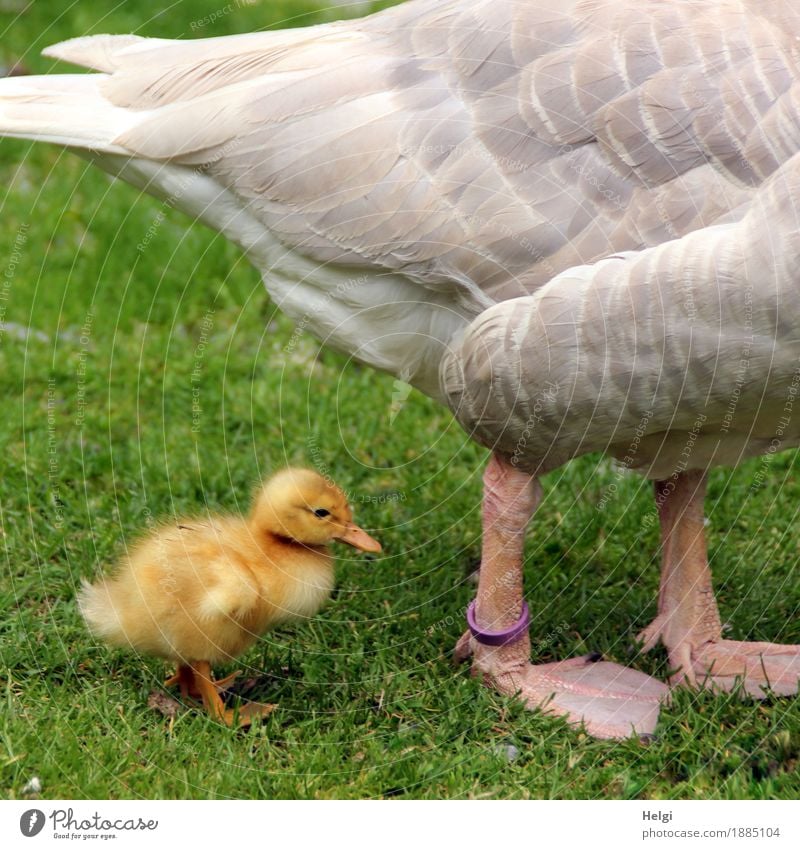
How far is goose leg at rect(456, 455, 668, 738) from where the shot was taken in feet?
14.0

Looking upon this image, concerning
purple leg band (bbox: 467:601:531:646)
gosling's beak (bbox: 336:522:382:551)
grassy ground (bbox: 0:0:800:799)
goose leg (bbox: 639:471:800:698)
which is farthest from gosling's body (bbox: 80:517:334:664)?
goose leg (bbox: 639:471:800:698)

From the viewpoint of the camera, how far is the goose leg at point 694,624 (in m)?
4.36

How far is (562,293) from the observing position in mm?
3615

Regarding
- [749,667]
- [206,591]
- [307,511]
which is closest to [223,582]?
[206,591]

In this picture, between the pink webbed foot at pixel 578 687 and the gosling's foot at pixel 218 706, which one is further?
the pink webbed foot at pixel 578 687

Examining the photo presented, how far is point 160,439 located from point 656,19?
303 cm

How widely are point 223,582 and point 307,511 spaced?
14.1 inches

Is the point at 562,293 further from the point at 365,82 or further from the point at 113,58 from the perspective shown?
→ the point at 113,58
